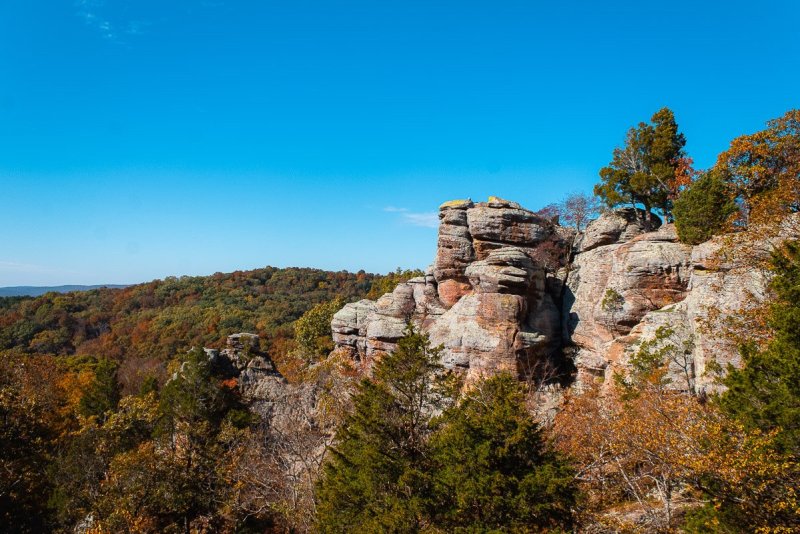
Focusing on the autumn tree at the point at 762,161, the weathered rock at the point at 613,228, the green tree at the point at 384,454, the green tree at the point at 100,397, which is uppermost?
the autumn tree at the point at 762,161

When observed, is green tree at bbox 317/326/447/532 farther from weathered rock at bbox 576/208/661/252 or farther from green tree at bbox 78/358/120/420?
green tree at bbox 78/358/120/420

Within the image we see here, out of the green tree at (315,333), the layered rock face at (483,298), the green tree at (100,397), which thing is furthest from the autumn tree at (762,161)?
the green tree at (100,397)

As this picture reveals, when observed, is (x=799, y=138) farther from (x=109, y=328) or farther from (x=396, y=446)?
(x=109, y=328)

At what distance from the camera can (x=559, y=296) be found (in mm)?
29234

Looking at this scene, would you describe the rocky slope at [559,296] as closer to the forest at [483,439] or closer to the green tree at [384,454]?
the forest at [483,439]

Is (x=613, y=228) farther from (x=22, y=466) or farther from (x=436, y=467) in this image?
(x=22, y=466)

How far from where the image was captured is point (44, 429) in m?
20.6

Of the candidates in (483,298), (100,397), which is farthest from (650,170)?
(100,397)

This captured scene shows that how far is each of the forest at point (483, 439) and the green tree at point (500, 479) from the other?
0.05m

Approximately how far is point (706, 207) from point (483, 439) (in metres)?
19.9

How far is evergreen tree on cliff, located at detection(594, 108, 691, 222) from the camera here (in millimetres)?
29156

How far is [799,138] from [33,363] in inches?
2197

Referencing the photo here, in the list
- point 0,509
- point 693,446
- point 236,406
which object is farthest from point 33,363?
point 693,446

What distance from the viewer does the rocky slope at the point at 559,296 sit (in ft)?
69.2
